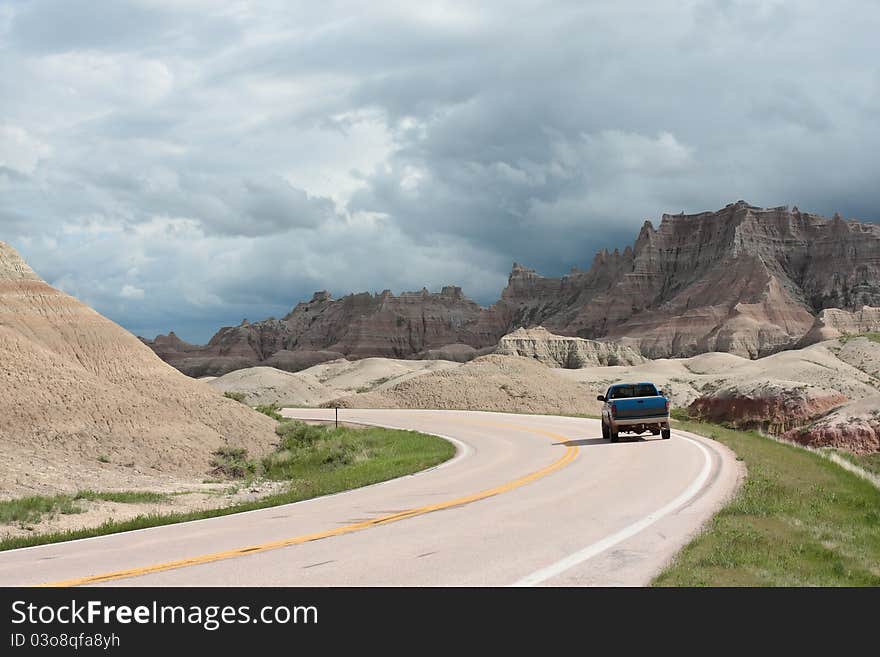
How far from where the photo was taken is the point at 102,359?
32.8m

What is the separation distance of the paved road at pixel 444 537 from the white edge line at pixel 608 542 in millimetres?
21

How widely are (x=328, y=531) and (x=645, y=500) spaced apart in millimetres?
5647

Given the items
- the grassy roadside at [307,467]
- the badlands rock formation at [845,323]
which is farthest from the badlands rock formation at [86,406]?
the badlands rock formation at [845,323]

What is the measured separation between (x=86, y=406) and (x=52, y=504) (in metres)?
11.5

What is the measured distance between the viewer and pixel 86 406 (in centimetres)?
2841

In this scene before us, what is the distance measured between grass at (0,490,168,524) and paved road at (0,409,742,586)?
5.22m

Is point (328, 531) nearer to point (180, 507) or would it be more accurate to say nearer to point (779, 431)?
point (180, 507)

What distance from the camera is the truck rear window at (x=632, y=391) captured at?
27.3m

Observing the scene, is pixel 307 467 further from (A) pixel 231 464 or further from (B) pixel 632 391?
(B) pixel 632 391

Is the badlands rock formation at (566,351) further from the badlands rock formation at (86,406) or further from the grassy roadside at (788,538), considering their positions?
the grassy roadside at (788,538)

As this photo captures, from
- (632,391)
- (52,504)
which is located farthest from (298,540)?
(632,391)

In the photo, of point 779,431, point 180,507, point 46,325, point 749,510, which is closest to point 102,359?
point 46,325

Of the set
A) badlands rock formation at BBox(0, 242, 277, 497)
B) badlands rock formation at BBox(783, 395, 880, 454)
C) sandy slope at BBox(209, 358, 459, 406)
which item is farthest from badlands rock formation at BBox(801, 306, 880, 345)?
badlands rock formation at BBox(0, 242, 277, 497)

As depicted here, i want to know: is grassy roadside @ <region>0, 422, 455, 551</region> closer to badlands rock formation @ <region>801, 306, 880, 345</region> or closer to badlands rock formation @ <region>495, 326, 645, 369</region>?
badlands rock formation @ <region>495, 326, 645, 369</region>
